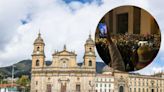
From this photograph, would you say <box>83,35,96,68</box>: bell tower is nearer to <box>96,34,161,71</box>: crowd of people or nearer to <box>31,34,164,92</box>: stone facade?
<box>31,34,164,92</box>: stone facade


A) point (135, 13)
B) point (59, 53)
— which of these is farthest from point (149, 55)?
point (59, 53)

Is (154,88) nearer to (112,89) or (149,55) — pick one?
(112,89)

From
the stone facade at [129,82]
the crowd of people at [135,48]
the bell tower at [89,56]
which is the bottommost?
the stone facade at [129,82]

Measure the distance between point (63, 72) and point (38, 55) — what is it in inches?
222

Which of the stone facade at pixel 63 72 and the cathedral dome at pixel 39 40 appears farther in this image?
the cathedral dome at pixel 39 40

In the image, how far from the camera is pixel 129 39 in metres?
3.37

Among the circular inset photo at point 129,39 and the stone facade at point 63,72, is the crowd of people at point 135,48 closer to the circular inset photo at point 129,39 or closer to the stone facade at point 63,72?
the circular inset photo at point 129,39

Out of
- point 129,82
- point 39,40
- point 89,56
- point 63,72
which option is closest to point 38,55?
point 39,40

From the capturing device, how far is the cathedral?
6925 centimetres

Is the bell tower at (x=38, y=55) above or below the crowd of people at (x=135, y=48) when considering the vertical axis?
above

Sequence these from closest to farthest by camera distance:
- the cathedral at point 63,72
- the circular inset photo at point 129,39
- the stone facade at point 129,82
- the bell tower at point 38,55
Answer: the circular inset photo at point 129,39 → the cathedral at point 63,72 → the bell tower at point 38,55 → the stone facade at point 129,82

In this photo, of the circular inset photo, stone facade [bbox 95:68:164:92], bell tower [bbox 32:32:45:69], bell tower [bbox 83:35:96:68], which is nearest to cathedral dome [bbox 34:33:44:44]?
bell tower [bbox 32:32:45:69]

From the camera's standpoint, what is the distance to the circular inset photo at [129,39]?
3.33m

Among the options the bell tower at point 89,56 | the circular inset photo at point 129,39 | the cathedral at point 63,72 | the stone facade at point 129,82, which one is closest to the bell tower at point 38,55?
the cathedral at point 63,72
